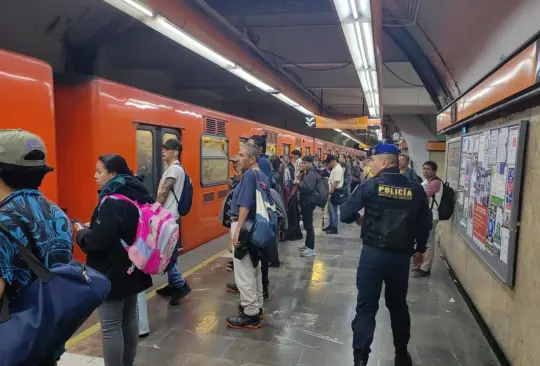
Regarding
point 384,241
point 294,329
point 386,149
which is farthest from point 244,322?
point 386,149

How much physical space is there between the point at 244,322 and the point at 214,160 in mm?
3785

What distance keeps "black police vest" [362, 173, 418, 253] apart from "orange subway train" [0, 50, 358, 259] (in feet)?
8.35

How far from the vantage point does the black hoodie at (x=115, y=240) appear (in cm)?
221

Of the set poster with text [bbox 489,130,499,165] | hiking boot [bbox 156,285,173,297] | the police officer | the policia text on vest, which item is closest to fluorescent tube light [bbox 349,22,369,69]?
the police officer

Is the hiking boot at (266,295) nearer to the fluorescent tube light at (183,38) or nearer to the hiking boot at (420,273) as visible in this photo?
the hiking boot at (420,273)

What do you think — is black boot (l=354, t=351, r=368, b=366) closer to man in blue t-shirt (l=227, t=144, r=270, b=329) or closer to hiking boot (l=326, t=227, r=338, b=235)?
man in blue t-shirt (l=227, t=144, r=270, b=329)

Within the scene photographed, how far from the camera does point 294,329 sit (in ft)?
11.9

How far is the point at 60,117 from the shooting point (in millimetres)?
4125

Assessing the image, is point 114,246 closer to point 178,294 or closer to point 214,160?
point 178,294

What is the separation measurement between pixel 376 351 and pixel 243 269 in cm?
128

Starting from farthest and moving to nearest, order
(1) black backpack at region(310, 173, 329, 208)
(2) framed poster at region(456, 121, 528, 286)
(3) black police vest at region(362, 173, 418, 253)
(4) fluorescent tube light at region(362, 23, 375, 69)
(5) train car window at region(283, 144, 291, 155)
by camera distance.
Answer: (5) train car window at region(283, 144, 291, 155) < (1) black backpack at region(310, 173, 329, 208) < (4) fluorescent tube light at region(362, 23, 375, 69) < (2) framed poster at region(456, 121, 528, 286) < (3) black police vest at region(362, 173, 418, 253)

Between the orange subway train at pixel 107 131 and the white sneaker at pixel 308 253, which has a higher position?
the orange subway train at pixel 107 131

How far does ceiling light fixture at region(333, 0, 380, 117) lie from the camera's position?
9.87 ft

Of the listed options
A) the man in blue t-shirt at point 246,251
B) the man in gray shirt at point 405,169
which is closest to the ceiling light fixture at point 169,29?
the man in blue t-shirt at point 246,251
